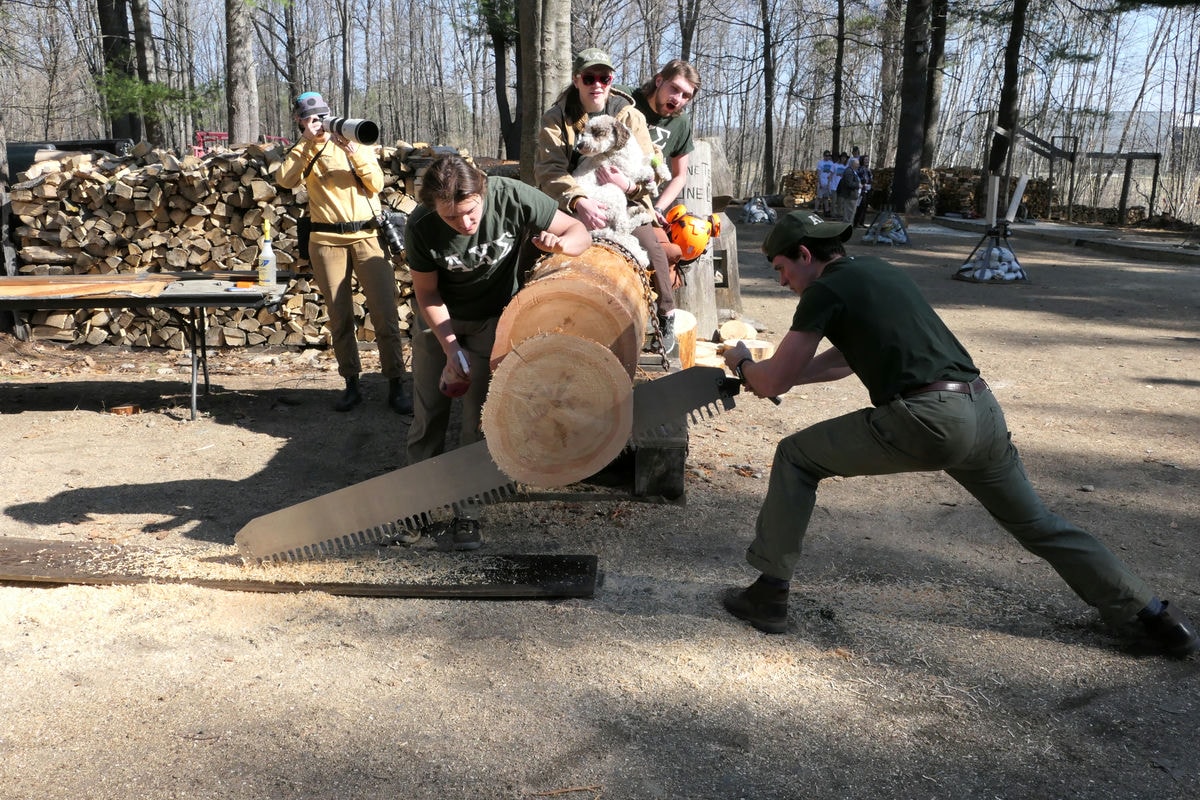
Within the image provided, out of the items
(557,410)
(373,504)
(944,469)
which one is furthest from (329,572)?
(944,469)

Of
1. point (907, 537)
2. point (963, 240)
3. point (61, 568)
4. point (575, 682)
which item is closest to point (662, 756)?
point (575, 682)

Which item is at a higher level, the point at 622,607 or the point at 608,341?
the point at 608,341

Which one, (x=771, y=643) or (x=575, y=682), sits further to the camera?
(x=771, y=643)

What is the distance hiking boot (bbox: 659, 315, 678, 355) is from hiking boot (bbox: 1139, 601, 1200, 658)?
2.92m

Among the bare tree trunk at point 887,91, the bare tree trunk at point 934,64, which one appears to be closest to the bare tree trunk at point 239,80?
the bare tree trunk at point 934,64

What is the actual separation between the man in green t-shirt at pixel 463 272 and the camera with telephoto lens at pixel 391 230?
2.20 metres

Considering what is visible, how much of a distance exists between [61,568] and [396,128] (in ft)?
108

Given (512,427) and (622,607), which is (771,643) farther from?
(512,427)

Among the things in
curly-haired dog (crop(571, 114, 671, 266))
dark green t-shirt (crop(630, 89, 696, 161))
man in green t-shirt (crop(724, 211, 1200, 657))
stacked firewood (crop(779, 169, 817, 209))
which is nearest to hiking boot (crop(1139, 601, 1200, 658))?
man in green t-shirt (crop(724, 211, 1200, 657))

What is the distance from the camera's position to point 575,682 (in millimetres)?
3018

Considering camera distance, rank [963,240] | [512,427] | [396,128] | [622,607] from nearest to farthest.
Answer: [512,427] → [622,607] → [963,240] → [396,128]

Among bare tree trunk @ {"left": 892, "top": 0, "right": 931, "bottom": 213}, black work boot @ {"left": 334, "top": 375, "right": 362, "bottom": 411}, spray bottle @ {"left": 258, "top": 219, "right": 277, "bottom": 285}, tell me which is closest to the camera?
black work boot @ {"left": 334, "top": 375, "right": 362, "bottom": 411}

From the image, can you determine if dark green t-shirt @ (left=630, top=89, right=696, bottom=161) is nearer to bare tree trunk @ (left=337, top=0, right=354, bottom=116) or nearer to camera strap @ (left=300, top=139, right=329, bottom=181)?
camera strap @ (left=300, top=139, right=329, bottom=181)

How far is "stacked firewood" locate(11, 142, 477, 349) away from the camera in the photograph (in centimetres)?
794
